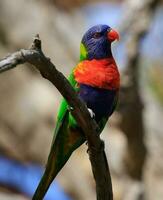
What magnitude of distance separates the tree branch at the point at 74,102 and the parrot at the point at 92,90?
336 mm

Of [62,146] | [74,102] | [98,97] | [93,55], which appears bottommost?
[74,102]

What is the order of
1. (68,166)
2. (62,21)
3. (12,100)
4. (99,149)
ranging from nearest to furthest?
(99,149)
(68,166)
(12,100)
(62,21)

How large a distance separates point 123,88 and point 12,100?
220 cm

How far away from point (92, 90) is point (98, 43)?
224 millimetres

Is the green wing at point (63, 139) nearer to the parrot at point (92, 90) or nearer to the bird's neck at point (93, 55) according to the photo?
the parrot at point (92, 90)

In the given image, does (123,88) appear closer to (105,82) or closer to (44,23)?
(105,82)

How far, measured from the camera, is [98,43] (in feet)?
9.17

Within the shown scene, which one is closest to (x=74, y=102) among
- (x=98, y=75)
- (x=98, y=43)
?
(x=98, y=75)

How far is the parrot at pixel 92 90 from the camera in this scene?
270 cm

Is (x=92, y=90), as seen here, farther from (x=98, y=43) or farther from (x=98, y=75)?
(x=98, y=43)

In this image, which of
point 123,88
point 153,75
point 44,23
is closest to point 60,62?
point 44,23

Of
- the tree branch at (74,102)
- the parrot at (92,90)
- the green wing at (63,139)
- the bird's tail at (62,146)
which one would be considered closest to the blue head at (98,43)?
the parrot at (92,90)

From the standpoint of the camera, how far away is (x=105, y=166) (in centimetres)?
234

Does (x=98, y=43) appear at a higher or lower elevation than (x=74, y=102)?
higher
